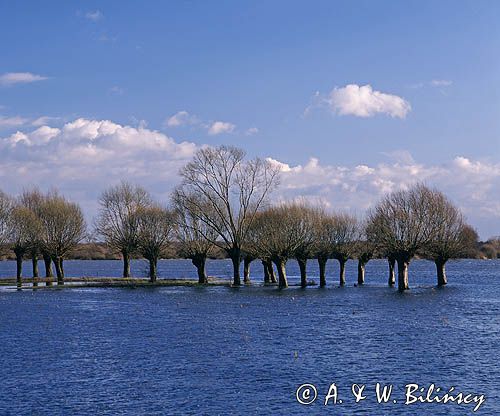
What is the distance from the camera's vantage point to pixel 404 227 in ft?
294

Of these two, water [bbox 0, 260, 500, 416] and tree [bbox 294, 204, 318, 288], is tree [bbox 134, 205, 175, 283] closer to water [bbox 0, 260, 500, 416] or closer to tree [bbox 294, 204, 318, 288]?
tree [bbox 294, 204, 318, 288]

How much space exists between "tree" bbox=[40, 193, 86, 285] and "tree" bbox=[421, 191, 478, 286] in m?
53.4

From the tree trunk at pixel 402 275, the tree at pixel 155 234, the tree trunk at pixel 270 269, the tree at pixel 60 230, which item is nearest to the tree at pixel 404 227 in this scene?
the tree trunk at pixel 402 275

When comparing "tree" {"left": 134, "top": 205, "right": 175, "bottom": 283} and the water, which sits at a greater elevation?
"tree" {"left": 134, "top": 205, "right": 175, "bottom": 283}

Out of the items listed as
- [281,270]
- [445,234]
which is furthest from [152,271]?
[445,234]

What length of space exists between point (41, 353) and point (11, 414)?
1340 centimetres

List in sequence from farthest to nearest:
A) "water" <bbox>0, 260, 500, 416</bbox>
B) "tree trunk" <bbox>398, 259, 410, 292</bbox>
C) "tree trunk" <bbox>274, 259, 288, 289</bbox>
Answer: "tree trunk" <bbox>274, 259, 288, 289</bbox>, "tree trunk" <bbox>398, 259, 410, 292</bbox>, "water" <bbox>0, 260, 500, 416</bbox>

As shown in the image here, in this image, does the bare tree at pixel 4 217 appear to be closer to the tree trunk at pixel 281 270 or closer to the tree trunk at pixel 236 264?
the tree trunk at pixel 236 264

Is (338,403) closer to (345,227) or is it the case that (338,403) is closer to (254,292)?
(254,292)

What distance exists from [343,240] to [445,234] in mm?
14245

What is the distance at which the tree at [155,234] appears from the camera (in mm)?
104750

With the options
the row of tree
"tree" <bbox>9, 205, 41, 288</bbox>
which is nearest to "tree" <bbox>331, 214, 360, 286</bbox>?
the row of tree

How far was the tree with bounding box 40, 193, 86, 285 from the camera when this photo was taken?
356 feet

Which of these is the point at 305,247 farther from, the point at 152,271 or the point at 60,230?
the point at 60,230
